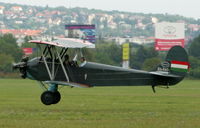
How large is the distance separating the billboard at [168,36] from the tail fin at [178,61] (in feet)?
238

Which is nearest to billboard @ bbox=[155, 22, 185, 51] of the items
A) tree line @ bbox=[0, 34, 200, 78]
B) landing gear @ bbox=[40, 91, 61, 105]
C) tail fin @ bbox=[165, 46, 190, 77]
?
tree line @ bbox=[0, 34, 200, 78]

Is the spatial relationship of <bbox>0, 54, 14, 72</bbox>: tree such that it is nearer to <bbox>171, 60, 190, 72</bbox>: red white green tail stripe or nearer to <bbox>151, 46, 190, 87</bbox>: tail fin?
<bbox>151, 46, 190, 87</bbox>: tail fin

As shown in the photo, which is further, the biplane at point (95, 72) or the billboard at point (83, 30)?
the billboard at point (83, 30)

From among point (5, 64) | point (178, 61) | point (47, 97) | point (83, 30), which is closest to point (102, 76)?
point (47, 97)

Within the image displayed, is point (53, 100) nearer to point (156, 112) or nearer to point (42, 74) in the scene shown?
point (42, 74)

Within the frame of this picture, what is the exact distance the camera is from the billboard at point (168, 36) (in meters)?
97.0

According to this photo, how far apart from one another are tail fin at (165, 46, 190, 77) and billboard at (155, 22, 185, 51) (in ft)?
238

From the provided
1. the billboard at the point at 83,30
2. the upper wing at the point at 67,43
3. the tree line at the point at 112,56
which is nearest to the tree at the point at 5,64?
the tree line at the point at 112,56

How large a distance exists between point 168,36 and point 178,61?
79.1m

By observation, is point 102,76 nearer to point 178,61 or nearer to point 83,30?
point 178,61

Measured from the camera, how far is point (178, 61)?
22.9m

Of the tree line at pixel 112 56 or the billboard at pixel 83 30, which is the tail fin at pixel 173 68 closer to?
the tree line at pixel 112 56

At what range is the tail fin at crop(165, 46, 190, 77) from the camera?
2280 cm

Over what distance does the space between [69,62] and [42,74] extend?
98cm
